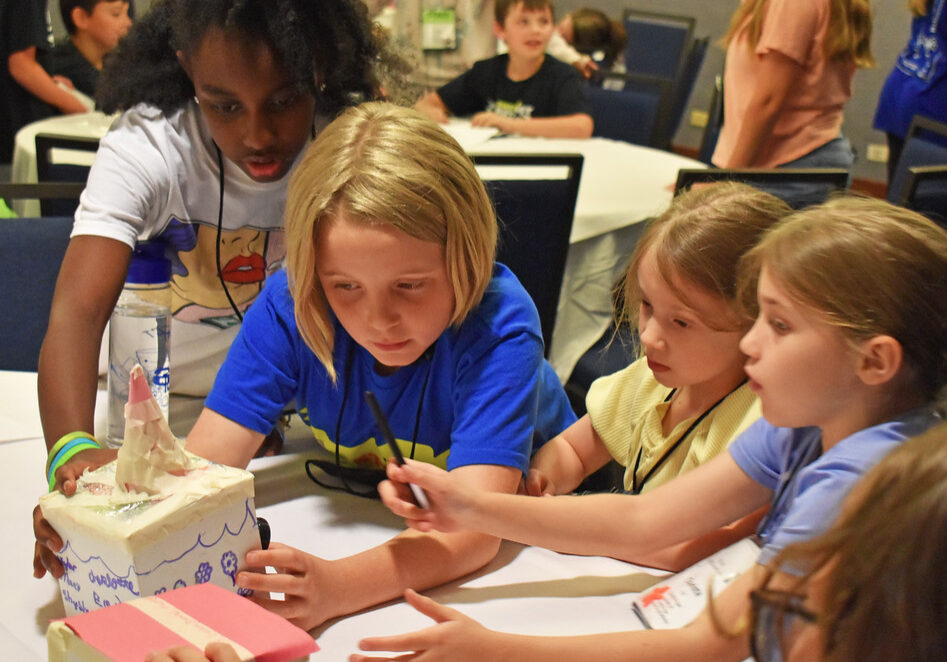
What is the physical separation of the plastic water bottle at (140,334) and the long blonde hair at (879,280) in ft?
2.65

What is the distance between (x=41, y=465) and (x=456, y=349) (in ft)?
1.74

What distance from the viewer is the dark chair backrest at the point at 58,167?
1779 mm

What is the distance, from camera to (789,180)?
1879 mm

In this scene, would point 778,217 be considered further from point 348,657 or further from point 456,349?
point 348,657

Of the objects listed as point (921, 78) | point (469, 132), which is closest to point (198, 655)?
point (469, 132)

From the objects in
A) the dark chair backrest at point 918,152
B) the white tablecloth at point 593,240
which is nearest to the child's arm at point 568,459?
the white tablecloth at point 593,240

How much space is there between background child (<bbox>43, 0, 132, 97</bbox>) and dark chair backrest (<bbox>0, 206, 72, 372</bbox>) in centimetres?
216

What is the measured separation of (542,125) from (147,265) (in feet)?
6.89

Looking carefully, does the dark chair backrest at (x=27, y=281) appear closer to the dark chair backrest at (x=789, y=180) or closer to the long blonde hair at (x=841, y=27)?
the dark chair backrest at (x=789, y=180)

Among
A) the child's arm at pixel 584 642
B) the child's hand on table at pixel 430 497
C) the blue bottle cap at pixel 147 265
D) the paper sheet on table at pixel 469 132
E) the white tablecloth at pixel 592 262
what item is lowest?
the white tablecloth at pixel 592 262

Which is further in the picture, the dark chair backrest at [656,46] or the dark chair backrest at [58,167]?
the dark chair backrest at [656,46]

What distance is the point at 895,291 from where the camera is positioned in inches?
30.3

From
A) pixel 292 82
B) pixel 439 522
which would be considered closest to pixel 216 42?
pixel 292 82

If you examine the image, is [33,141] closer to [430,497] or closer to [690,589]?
[430,497]
